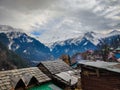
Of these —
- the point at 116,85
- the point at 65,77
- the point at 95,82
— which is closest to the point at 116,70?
the point at 116,85

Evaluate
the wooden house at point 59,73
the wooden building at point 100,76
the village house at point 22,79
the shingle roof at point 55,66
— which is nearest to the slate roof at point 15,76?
the village house at point 22,79


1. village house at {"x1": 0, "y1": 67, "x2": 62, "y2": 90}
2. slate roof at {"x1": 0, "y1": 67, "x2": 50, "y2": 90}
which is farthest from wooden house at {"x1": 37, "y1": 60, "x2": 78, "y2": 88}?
slate roof at {"x1": 0, "y1": 67, "x2": 50, "y2": 90}

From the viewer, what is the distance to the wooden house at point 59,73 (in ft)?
77.7

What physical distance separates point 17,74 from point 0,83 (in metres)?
3.10

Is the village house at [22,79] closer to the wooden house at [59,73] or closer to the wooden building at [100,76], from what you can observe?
the wooden house at [59,73]

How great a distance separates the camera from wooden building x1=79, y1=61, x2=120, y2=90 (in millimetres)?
10433

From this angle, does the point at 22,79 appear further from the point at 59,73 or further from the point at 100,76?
the point at 100,76

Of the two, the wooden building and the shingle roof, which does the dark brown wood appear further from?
the shingle roof

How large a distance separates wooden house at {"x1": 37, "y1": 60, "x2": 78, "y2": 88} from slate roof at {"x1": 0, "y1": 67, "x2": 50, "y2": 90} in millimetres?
1173

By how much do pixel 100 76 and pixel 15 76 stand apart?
1165cm

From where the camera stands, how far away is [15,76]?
66.2 ft

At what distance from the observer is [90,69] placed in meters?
12.1

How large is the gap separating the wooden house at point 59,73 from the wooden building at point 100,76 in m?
10.5

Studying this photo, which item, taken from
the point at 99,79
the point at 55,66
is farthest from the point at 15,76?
the point at 99,79
